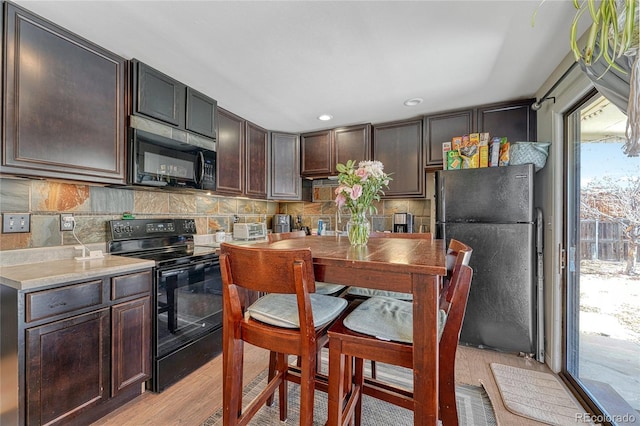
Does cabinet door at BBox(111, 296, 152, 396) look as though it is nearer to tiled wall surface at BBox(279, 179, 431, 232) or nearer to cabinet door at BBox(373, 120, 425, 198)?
tiled wall surface at BBox(279, 179, 431, 232)

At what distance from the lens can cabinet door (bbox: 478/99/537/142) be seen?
2.48m

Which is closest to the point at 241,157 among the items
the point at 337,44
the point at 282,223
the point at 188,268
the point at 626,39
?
the point at 282,223

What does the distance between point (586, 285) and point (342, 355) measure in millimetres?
1876

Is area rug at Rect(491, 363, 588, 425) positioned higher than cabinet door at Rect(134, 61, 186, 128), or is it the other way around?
cabinet door at Rect(134, 61, 186, 128)

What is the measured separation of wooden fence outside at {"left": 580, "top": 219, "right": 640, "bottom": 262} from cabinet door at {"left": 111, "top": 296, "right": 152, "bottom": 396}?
281 centimetres

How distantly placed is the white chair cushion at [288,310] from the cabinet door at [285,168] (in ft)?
7.21

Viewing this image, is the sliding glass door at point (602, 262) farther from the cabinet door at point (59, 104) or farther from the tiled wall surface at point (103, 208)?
the cabinet door at point (59, 104)

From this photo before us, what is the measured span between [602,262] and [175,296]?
2.78m

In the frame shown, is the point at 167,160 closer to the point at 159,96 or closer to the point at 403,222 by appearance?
the point at 159,96

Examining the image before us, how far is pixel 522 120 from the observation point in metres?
2.50

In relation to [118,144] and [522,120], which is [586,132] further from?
[118,144]

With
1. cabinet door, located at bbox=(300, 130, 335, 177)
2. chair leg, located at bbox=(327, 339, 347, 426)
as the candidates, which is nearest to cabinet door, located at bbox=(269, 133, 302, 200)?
cabinet door, located at bbox=(300, 130, 335, 177)

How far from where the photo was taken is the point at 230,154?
278 cm

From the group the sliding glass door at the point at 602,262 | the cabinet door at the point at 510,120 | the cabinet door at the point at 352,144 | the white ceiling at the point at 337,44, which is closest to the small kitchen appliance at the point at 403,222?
the cabinet door at the point at 352,144
